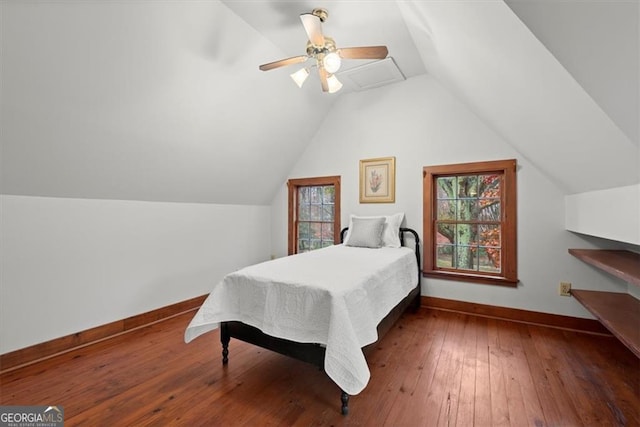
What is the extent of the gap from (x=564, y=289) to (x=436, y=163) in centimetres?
181

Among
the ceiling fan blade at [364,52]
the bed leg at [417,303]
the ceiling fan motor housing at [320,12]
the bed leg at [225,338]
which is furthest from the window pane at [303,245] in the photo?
the ceiling fan motor housing at [320,12]

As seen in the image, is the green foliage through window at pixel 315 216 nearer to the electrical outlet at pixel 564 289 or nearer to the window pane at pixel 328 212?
the window pane at pixel 328 212

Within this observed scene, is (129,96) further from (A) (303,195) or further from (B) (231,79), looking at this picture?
(A) (303,195)

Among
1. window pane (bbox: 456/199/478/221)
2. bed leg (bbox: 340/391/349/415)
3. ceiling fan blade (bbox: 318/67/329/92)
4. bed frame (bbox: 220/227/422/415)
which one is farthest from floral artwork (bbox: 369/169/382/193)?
bed leg (bbox: 340/391/349/415)

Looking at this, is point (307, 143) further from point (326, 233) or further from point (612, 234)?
point (612, 234)

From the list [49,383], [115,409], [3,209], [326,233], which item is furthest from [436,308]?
[3,209]

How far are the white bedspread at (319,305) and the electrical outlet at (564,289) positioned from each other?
1.80 m

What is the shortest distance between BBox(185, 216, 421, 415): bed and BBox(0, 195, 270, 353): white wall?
48.7 inches

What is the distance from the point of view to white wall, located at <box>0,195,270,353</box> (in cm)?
206

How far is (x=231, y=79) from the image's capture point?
264 centimetres

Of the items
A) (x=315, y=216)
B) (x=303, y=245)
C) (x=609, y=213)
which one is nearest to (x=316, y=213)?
(x=315, y=216)

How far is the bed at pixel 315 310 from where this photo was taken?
151cm

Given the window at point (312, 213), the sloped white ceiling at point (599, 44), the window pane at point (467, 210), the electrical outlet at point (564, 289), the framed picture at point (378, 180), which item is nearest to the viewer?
the sloped white ceiling at point (599, 44)

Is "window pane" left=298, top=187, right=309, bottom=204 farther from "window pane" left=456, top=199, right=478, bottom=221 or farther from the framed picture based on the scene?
"window pane" left=456, top=199, right=478, bottom=221
